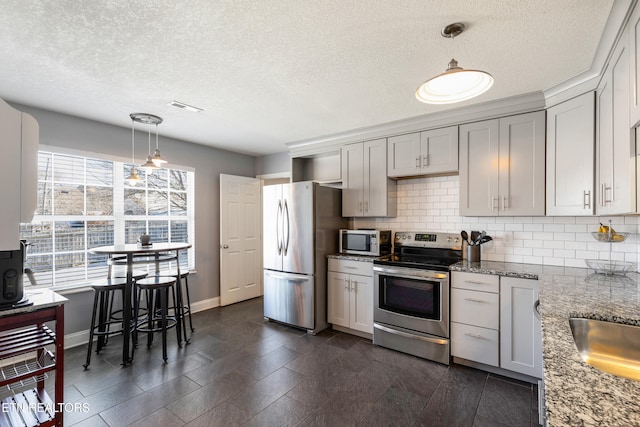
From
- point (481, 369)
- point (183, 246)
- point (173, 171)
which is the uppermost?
point (173, 171)

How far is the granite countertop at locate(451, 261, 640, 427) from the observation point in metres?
0.70

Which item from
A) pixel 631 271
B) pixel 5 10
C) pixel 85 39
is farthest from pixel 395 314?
pixel 5 10

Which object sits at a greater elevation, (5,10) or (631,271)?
(5,10)

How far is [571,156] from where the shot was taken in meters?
2.45

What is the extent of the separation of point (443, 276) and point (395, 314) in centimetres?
65

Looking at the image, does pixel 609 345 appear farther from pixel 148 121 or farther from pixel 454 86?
pixel 148 121

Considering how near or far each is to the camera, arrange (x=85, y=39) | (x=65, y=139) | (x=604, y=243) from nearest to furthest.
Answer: (x=85, y=39)
(x=604, y=243)
(x=65, y=139)

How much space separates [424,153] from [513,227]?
1.17 m

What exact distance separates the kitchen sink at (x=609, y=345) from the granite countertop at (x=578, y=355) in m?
0.04

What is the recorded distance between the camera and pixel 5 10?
5.17ft

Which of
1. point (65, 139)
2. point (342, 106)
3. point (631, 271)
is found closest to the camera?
point (631, 271)

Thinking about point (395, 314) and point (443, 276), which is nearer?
point (443, 276)

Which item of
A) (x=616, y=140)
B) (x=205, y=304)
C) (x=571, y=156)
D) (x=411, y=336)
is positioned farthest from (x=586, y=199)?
(x=205, y=304)

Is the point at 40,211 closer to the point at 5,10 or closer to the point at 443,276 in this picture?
the point at 5,10
